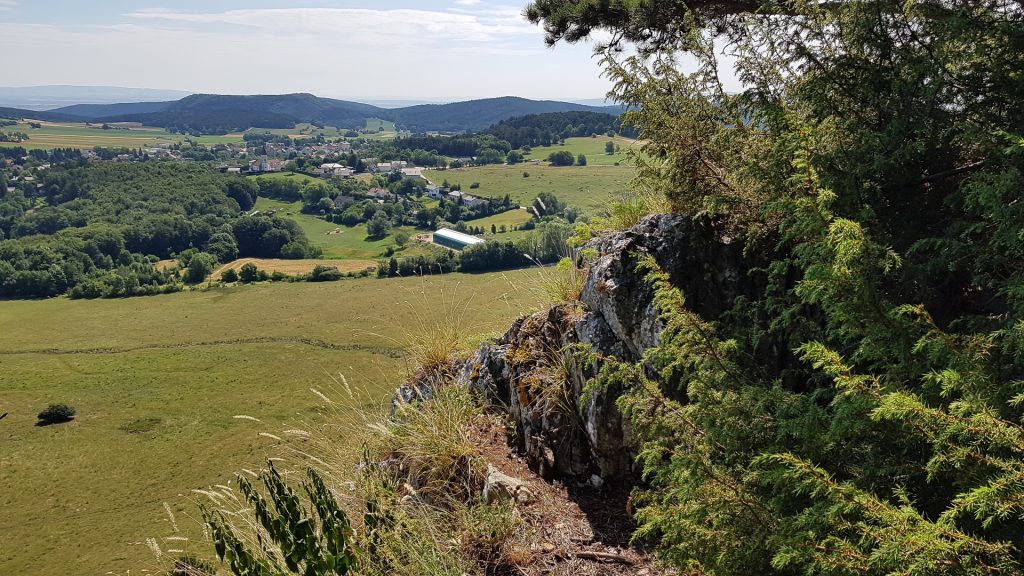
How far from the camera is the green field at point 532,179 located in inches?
4530

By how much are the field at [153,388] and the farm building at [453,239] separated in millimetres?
19696

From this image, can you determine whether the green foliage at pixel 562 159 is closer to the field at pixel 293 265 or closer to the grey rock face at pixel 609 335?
the field at pixel 293 265

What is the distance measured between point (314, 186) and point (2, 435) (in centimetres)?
11452

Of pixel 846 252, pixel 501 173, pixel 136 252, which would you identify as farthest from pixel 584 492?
pixel 501 173

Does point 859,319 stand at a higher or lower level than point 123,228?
higher

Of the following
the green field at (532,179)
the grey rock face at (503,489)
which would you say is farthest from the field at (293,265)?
the grey rock face at (503,489)

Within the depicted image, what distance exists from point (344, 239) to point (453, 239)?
28899 millimetres

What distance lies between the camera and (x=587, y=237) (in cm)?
677

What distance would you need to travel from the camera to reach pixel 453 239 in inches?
4210

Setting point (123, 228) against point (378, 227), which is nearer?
point (123, 228)

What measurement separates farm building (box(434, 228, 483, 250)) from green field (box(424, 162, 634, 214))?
677 inches

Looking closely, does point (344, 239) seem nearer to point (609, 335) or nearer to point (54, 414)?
point (54, 414)

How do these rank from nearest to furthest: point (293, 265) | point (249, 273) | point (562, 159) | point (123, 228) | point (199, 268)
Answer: point (249, 273) < point (199, 268) < point (293, 265) < point (123, 228) < point (562, 159)

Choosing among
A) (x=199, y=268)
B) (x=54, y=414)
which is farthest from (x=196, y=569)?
(x=199, y=268)
